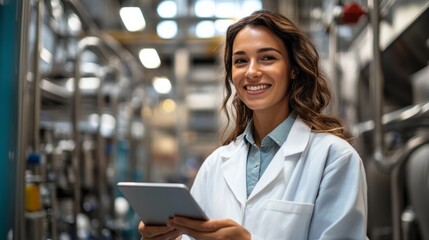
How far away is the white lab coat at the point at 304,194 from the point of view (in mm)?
1258

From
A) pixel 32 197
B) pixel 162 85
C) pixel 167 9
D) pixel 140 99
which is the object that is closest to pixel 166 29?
pixel 167 9

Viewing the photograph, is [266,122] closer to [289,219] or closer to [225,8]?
[289,219]

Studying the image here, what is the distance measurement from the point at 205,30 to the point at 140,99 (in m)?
2.02

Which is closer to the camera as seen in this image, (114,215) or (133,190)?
(133,190)

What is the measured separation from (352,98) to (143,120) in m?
2.64

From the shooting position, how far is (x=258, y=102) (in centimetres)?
142

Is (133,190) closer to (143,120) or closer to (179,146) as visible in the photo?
(143,120)

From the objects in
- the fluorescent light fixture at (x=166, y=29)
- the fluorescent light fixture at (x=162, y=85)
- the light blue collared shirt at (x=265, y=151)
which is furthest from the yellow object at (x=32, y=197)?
the fluorescent light fixture at (x=162, y=85)

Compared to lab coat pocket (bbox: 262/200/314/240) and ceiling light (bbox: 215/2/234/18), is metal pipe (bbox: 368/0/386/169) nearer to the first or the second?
lab coat pocket (bbox: 262/200/314/240)

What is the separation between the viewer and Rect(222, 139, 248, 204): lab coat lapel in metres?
1.42

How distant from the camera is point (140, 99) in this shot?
604 cm

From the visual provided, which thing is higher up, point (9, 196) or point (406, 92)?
point (406, 92)

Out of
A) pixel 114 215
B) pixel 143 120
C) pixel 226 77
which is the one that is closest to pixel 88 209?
pixel 114 215

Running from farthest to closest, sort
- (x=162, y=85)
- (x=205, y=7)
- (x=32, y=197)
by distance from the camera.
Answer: (x=162, y=85) < (x=205, y=7) < (x=32, y=197)
